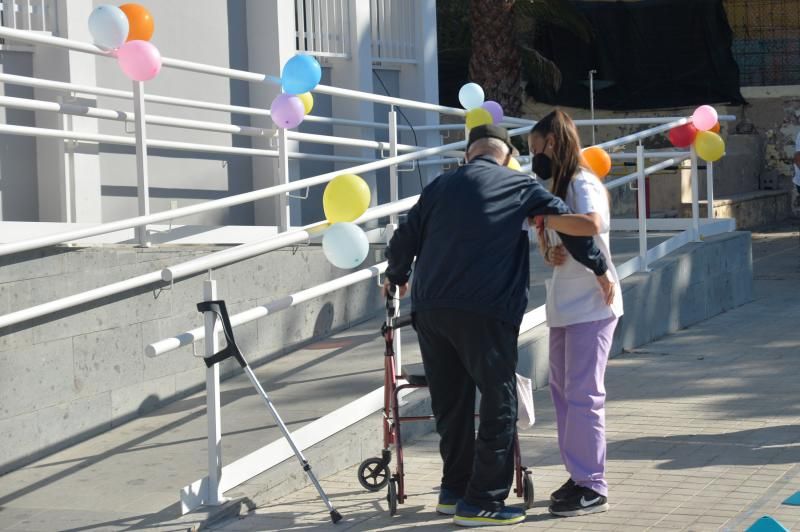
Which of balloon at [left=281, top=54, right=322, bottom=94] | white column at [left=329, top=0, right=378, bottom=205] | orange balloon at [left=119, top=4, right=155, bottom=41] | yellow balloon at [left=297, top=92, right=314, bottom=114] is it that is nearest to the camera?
orange balloon at [left=119, top=4, right=155, bottom=41]

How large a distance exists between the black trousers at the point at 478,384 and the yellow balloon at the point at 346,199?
2.76 ft

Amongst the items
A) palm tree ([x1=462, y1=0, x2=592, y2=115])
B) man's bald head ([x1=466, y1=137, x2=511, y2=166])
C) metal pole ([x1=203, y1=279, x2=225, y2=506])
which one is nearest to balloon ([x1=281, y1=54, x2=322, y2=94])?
man's bald head ([x1=466, y1=137, x2=511, y2=166])

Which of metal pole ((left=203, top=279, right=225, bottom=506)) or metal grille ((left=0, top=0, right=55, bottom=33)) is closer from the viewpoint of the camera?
metal pole ((left=203, top=279, right=225, bottom=506))

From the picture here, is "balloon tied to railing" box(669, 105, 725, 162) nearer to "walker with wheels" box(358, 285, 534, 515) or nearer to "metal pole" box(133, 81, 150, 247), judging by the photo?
"metal pole" box(133, 81, 150, 247)

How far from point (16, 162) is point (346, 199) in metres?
3.48

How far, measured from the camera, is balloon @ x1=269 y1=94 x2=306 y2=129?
8.59 meters

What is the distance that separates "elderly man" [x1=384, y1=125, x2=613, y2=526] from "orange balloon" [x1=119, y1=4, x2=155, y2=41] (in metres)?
2.88

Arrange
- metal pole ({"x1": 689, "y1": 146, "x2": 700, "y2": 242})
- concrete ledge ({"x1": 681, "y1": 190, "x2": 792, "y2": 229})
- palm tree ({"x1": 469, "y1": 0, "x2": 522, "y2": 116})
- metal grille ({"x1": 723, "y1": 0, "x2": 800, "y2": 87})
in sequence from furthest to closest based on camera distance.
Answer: metal grille ({"x1": 723, "y1": 0, "x2": 800, "y2": 87}) < palm tree ({"x1": 469, "y1": 0, "x2": 522, "y2": 116}) < concrete ledge ({"x1": 681, "y1": 190, "x2": 792, "y2": 229}) < metal pole ({"x1": 689, "y1": 146, "x2": 700, "y2": 242})

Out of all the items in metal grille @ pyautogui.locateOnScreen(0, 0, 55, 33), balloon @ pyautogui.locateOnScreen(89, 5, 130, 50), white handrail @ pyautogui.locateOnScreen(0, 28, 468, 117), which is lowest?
white handrail @ pyautogui.locateOnScreen(0, 28, 468, 117)

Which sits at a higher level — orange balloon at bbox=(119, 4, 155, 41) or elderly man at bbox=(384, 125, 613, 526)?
orange balloon at bbox=(119, 4, 155, 41)

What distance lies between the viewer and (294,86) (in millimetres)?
8430

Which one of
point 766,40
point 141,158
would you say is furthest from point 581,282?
point 766,40

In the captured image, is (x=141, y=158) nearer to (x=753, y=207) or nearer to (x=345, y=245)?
(x=345, y=245)

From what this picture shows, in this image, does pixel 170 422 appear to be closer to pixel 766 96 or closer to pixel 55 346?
pixel 55 346
